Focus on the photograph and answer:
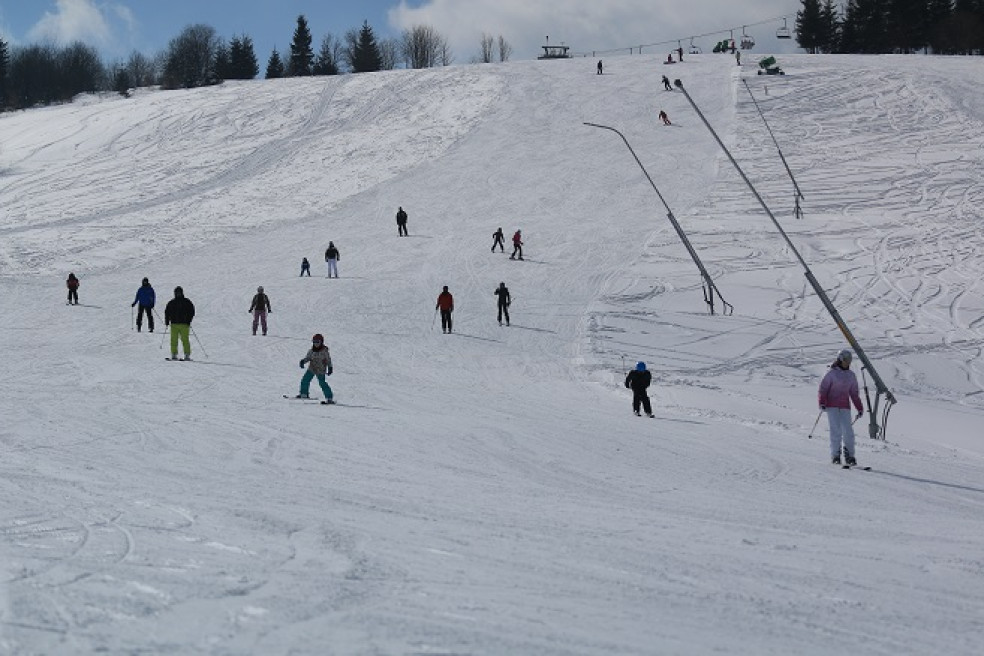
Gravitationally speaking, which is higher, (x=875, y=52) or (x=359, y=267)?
(x=875, y=52)

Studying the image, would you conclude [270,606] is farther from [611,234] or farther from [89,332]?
[611,234]

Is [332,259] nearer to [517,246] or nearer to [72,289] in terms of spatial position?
[517,246]

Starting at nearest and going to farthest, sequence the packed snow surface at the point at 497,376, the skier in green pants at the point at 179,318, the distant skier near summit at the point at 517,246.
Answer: the packed snow surface at the point at 497,376
the skier in green pants at the point at 179,318
the distant skier near summit at the point at 517,246

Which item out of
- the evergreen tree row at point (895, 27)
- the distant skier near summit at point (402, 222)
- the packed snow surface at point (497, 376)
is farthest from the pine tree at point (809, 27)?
the distant skier near summit at point (402, 222)

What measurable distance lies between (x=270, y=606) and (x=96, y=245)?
38.0 m

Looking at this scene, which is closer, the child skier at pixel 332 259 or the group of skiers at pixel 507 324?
the group of skiers at pixel 507 324

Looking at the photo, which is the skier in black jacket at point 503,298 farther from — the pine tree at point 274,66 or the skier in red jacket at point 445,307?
the pine tree at point 274,66

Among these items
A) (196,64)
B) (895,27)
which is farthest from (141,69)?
(895,27)

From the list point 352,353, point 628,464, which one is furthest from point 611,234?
point 628,464

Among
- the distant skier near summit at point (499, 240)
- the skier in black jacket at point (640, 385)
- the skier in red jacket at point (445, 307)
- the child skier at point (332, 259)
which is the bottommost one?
the skier in black jacket at point (640, 385)

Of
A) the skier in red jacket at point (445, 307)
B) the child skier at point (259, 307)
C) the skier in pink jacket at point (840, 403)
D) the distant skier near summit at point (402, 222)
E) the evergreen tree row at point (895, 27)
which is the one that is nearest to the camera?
the skier in pink jacket at point (840, 403)

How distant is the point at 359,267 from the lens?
36.7 meters

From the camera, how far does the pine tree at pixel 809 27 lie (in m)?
94.9

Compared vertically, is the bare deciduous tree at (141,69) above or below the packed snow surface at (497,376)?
above
